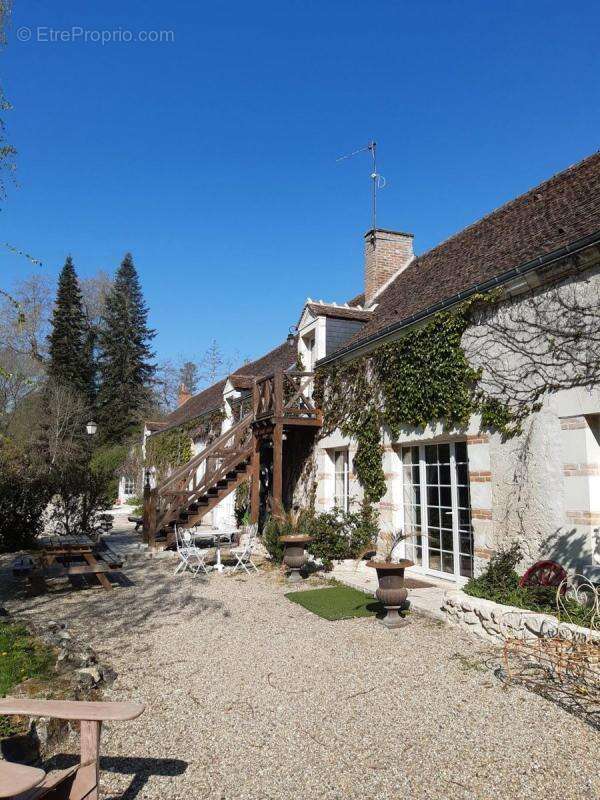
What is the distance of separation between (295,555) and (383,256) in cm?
786

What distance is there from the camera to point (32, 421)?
86.2 feet

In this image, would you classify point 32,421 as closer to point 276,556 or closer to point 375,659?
point 276,556

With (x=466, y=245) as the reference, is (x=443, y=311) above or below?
below

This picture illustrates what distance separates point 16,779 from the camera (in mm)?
2021

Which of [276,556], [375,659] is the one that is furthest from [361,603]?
[276,556]

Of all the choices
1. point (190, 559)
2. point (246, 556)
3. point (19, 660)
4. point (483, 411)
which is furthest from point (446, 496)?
point (19, 660)

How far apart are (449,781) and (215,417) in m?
15.1

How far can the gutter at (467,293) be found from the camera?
6.03m

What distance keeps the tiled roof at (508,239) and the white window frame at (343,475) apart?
221cm

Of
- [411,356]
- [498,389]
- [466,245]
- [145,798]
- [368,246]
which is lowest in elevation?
[145,798]

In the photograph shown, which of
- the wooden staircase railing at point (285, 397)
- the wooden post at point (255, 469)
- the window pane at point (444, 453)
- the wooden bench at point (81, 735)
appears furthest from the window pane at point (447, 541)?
the wooden bench at point (81, 735)

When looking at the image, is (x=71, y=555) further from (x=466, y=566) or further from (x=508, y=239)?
(x=508, y=239)

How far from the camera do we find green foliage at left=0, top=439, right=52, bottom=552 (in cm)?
1271

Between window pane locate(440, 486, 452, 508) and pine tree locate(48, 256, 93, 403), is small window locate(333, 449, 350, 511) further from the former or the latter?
pine tree locate(48, 256, 93, 403)
